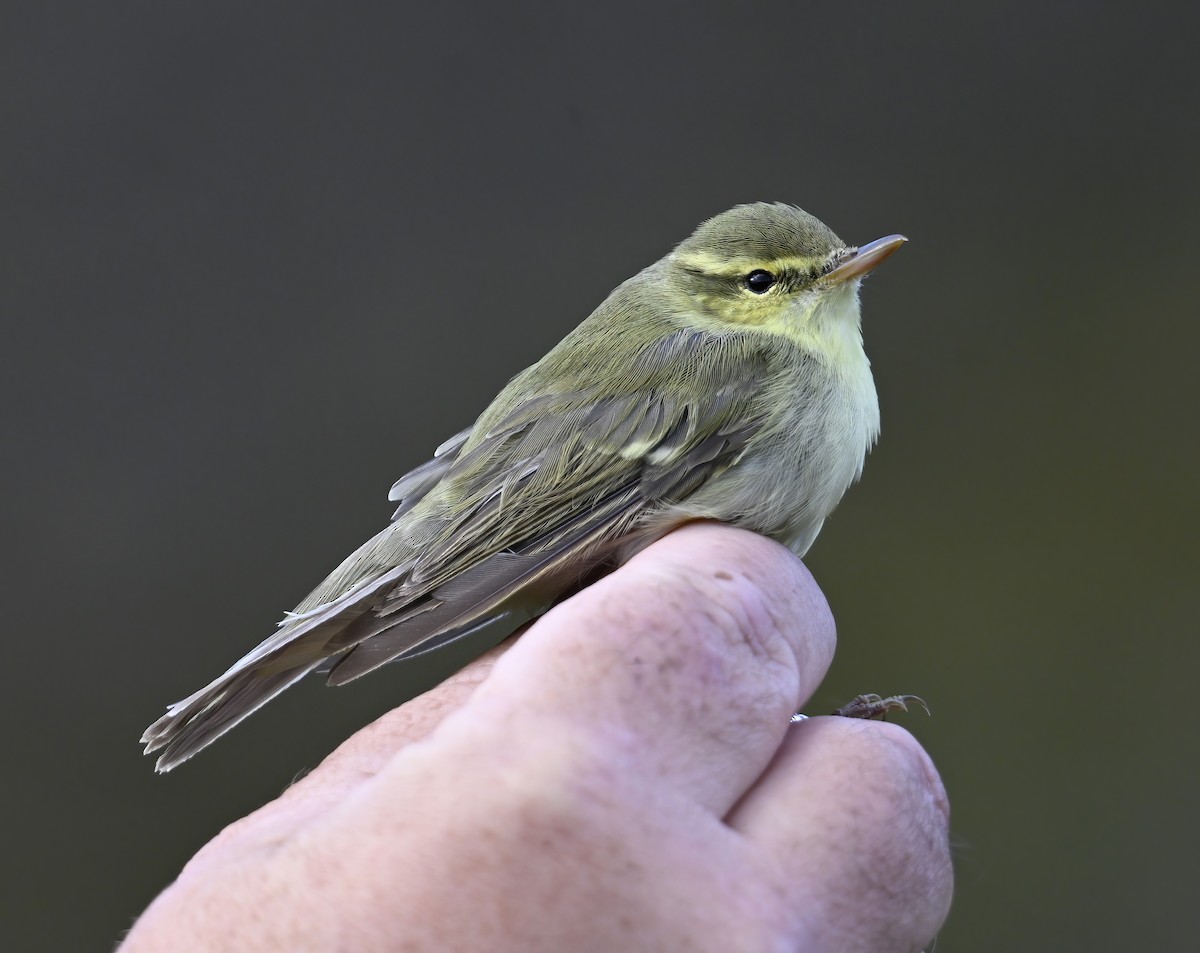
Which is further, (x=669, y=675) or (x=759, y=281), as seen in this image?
(x=759, y=281)

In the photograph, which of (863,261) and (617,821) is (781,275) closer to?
(863,261)

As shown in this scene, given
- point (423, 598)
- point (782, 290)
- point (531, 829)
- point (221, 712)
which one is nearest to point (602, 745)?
point (531, 829)

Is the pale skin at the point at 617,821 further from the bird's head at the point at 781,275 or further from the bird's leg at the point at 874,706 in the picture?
the bird's head at the point at 781,275

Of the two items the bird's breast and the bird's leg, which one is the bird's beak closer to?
the bird's breast

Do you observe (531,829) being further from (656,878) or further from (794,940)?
(794,940)

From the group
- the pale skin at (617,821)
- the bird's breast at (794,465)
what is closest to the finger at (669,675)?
the pale skin at (617,821)

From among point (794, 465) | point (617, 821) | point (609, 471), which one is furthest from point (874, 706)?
point (617, 821)
